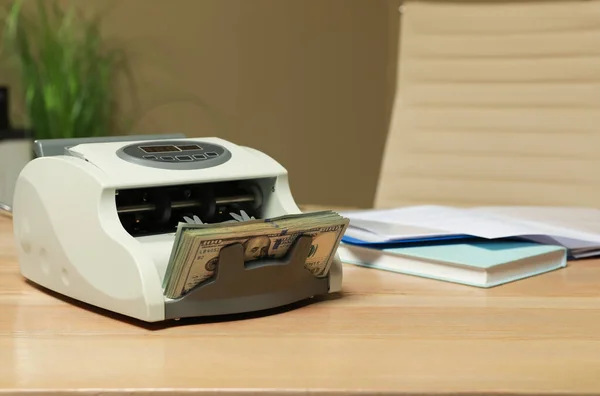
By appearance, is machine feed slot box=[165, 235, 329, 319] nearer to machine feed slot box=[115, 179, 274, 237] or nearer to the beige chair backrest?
machine feed slot box=[115, 179, 274, 237]

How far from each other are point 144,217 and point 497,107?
4.02 ft

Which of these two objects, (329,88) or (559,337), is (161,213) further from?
(329,88)

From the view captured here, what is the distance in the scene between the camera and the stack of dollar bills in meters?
0.76

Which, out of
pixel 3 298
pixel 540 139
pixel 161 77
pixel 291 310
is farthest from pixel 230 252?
pixel 161 77

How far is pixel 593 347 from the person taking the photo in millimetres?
751

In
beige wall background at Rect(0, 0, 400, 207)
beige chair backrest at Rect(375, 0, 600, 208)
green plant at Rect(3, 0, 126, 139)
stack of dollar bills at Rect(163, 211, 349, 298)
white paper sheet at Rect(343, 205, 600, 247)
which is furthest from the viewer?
beige wall background at Rect(0, 0, 400, 207)

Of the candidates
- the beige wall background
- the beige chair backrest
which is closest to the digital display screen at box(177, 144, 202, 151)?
the beige chair backrest

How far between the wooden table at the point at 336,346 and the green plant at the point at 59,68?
1.89 m

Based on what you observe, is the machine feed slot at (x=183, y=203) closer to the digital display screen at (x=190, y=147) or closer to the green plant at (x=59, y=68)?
the digital display screen at (x=190, y=147)

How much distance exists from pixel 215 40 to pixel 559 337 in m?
2.62

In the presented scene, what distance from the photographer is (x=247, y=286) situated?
0.82 metres

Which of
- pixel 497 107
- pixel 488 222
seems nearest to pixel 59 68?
pixel 497 107

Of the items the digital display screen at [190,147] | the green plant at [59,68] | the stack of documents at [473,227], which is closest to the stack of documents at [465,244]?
the stack of documents at [473,227]

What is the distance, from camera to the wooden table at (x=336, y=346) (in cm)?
64
